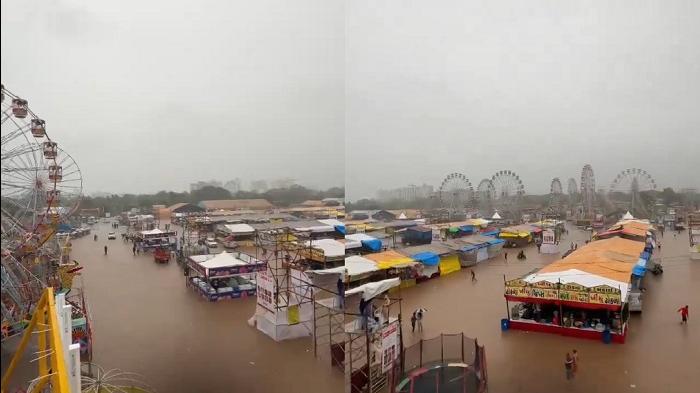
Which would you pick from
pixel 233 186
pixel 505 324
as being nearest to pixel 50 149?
pixel 233 186

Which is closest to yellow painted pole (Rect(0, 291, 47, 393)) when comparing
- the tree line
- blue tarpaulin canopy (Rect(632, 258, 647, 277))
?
the tree line

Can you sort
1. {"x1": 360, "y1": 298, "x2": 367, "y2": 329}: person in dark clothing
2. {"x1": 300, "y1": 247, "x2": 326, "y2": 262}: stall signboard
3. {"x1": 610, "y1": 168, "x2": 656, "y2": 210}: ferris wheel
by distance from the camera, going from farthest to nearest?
{"x1": 300, "y1": 247, "x2": 326, "y2": 262}: stall signboard
{"x1": 360, "y1": 298, "x2": 367, "y2": 329}: person in dark clothing
{"x1": 610, "y1": 168, "x2": 656, "y2": 210}: ferris wheel

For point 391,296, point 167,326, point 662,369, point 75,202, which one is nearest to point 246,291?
point 167,326

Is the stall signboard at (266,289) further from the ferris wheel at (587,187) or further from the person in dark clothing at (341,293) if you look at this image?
the ferris wheel at (587,187)

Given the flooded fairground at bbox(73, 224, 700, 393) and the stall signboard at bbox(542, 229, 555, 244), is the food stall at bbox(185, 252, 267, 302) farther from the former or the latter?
the stall signboard at bbox(542, 229, 555, 244)

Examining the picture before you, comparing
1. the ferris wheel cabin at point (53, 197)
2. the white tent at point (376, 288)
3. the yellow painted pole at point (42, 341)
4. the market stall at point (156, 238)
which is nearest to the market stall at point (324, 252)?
the white tent at point (376, 288)

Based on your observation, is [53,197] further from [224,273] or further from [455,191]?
[455,191]
